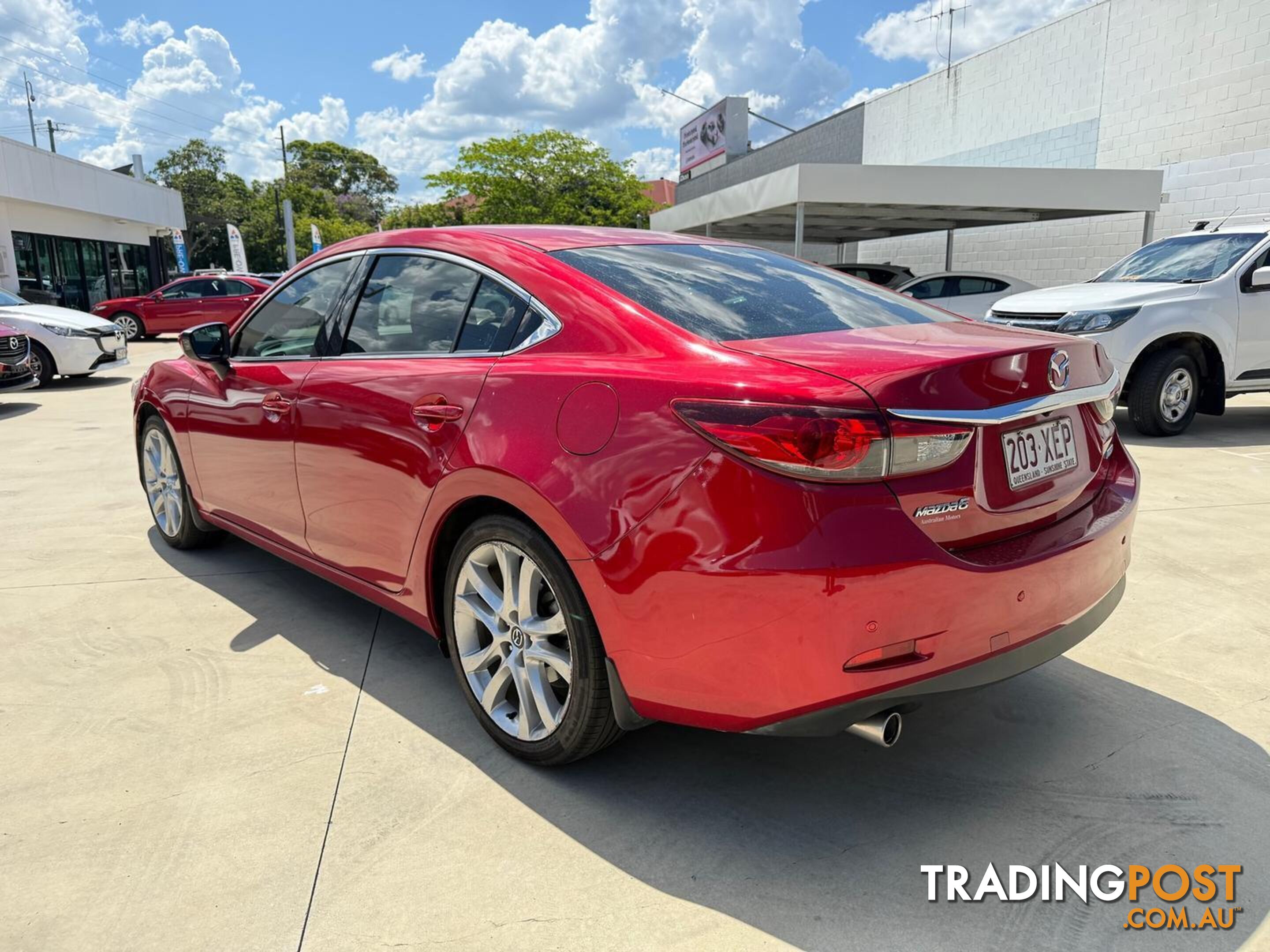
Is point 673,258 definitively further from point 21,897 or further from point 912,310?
point 21,897

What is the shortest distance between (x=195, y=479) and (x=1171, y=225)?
16.0 m

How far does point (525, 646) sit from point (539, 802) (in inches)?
16.9

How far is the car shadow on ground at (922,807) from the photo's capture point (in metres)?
2.17

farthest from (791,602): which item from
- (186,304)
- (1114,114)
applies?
(186,304)

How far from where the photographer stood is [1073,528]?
8.45 ft

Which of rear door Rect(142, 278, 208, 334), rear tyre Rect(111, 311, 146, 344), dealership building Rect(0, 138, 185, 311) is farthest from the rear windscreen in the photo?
dealership building Rect(0, 138, 185, 311)

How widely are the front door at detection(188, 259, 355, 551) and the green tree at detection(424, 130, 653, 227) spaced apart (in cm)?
3732

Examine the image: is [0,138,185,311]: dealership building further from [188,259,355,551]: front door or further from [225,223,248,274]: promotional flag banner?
[188,259,355,551]: front door

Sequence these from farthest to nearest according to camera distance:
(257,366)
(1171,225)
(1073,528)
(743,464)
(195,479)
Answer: (1171,225) < (195,479) < (257,366) < (1073,528) < (743,464)

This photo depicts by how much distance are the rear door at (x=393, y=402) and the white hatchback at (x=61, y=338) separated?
1111 cm

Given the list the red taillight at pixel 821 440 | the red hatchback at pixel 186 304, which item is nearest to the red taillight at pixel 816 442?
the red taillight at pixel 821 440

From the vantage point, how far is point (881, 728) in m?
2.23

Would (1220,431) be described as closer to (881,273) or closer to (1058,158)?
(881,273)

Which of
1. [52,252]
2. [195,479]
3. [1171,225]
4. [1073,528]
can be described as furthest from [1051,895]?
[52,252]
